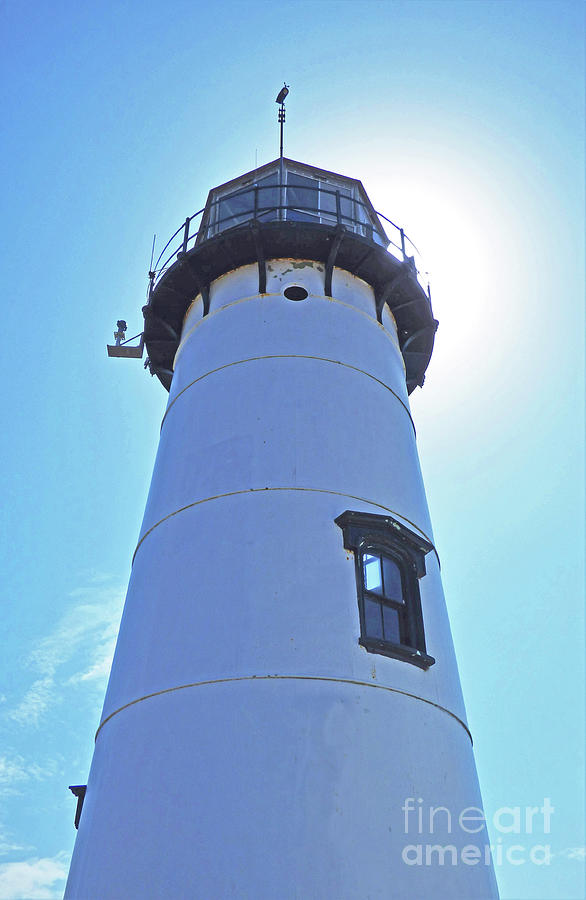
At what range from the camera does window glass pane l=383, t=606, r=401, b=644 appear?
28.3 feet

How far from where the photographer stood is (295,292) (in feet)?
40.4

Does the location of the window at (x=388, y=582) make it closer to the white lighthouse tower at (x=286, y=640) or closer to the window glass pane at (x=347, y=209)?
the white lighthouse tower at (x=286, y=640)

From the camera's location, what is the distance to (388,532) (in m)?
9.34

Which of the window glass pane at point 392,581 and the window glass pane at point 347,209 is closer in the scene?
the window glass pane at point 392,581

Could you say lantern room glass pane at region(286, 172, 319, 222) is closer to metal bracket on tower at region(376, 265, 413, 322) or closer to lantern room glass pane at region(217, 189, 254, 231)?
lantern room glass pane at region(217, 189, 254, 231)

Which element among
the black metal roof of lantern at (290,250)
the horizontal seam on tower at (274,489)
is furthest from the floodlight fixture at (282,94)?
the horizontal seam on tower at (274,489)

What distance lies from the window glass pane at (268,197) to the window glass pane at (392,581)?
6875mm

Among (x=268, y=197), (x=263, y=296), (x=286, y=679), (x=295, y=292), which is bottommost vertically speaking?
(x=286, y=679)

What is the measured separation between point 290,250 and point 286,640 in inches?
291

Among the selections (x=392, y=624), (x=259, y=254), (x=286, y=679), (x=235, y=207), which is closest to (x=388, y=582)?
(x=392, y=624)

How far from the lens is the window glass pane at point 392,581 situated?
357 inches

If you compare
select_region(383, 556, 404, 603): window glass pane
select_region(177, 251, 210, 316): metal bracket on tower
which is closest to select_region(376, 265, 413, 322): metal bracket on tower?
select_region(177, 251, 210, 316): metal bracket on tower

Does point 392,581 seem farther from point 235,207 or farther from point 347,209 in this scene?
point 235,207

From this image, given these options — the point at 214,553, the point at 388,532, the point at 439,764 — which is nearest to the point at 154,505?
the point at 214,553
